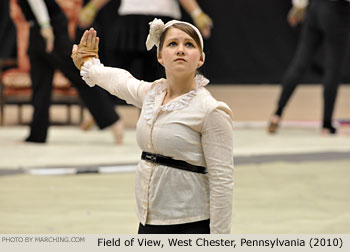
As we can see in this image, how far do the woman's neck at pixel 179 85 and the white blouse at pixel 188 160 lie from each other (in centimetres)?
2

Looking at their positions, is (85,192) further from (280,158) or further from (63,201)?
(280,158)

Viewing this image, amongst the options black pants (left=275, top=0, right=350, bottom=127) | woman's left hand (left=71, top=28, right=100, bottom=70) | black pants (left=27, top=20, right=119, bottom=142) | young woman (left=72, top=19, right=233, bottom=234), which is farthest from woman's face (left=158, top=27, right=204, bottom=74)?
black pants (left=275, top=0, right=350, bottom=127)

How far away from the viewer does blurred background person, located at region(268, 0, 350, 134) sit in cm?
544

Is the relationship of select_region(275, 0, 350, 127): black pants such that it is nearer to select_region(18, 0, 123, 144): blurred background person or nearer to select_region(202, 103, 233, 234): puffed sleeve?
select_region(18, 0, 123, 144): blurred background person

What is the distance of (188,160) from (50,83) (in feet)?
11.6

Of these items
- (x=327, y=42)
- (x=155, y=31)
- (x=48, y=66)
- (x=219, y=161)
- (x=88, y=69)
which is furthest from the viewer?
(x=327, y=42)

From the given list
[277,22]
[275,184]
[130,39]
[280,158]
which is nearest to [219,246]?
[275,184]

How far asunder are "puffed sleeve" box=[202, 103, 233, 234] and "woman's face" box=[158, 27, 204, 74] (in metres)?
0.12

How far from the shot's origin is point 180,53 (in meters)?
1.64

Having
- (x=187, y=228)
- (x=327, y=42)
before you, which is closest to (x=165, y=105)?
(x=187, y=228)

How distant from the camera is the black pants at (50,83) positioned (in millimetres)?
4781

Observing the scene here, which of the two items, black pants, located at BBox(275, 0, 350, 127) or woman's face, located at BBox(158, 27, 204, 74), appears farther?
black pants, located at BBox(275, 0, 350, 127)

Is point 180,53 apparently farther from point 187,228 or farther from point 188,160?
point 187,228

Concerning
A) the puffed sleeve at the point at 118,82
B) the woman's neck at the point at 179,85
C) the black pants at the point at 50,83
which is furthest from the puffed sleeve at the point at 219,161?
the black pants at the point at 50,83
